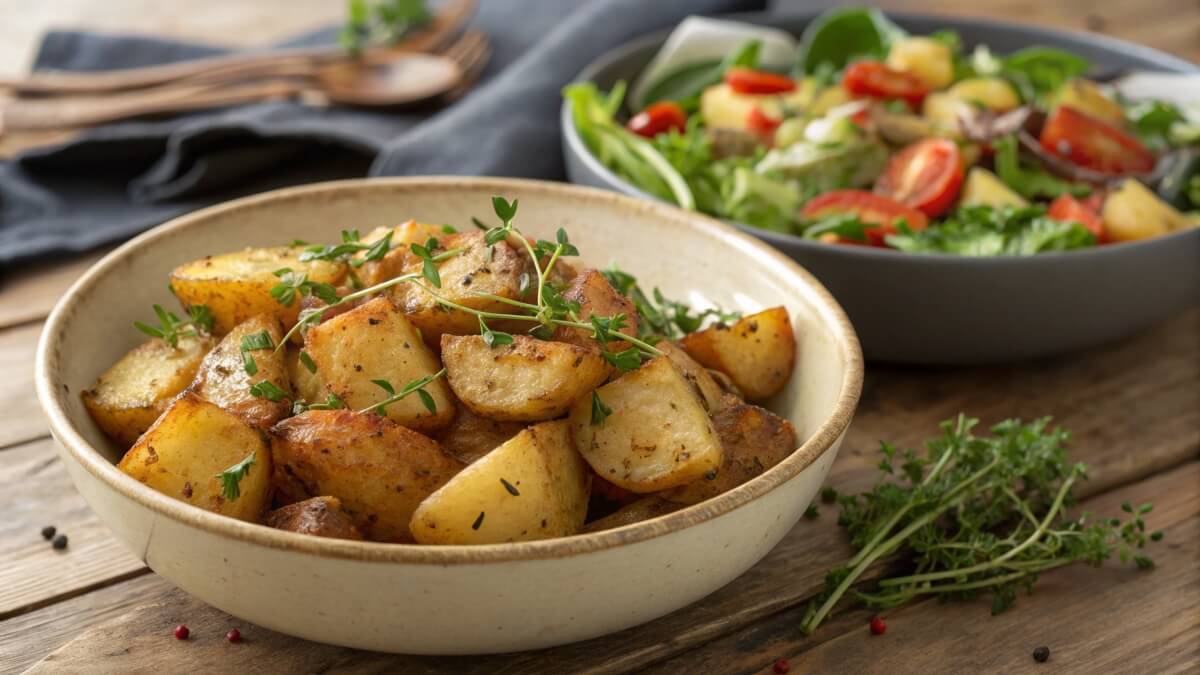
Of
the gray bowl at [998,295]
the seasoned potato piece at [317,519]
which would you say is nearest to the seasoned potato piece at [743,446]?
the seasoned potato piece at [317,519]

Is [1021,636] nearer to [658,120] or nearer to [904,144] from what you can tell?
[904,144]

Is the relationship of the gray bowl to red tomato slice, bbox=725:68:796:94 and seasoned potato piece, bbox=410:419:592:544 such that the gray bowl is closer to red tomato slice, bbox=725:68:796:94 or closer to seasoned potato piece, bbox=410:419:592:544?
red tomato slice, bbox=725:68:796:94

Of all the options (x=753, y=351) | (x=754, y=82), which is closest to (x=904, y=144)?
(x=754, y=82)

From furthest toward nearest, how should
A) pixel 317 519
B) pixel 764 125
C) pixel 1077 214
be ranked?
pixel 764 125
pixel 1077 214
pixel 317 519

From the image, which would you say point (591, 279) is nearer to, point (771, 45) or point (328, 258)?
point (328, 258)

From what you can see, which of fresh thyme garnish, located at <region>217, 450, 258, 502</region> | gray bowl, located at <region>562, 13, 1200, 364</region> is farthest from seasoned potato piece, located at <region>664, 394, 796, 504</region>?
gray bowl, located at <region>562, 13, 1200, 364</region>

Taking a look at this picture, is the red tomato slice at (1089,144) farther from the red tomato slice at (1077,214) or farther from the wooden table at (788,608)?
the wooden table at (788,608)
